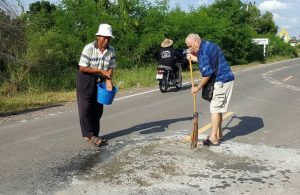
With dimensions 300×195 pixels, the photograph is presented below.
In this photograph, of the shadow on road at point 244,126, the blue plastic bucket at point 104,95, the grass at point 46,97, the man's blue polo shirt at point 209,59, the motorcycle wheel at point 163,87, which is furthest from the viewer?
the motorcycle wheel at point 163,87

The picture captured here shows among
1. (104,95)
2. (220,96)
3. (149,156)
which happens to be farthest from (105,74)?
(220,96)

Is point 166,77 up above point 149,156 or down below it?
above

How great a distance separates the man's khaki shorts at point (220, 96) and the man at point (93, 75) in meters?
1.64

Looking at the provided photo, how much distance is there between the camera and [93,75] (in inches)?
288

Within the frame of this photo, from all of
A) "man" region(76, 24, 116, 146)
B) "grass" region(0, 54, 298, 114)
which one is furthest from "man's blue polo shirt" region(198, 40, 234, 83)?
"grass" region(0, 54, 298, 114)

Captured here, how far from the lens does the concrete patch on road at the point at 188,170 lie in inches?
211

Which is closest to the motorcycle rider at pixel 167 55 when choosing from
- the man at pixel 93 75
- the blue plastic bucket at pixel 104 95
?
the man at pixel 93 75

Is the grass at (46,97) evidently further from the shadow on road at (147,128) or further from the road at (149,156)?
the shadow on road at (147,128)

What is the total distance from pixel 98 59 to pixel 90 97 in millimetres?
619

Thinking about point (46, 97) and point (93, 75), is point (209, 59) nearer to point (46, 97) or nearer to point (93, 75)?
point (93, 75)

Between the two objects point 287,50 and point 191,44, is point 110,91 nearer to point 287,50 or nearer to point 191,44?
point 191,44

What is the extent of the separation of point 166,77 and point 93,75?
8.26 m

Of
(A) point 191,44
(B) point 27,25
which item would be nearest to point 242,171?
(A) point 191,44

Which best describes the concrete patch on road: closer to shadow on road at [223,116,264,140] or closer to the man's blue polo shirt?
shadow on road at [223,116,264,140]
